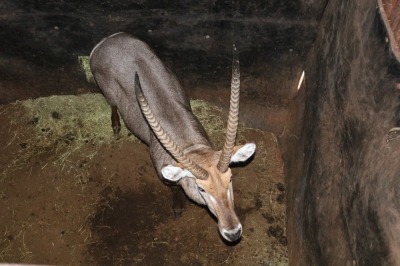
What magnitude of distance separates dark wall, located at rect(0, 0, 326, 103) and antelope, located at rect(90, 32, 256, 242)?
0.35m

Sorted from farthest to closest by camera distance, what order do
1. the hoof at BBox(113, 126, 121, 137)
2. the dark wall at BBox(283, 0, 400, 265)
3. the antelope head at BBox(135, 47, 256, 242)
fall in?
the hoof at BBox(113, 126, 121, 137), the antelope head at BBox(135, 47, 256, 242), the dark wall at BBox(283, 0, 400, 265)

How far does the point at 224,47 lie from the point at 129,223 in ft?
10.8

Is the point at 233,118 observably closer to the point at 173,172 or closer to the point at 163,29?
the point at 173,172

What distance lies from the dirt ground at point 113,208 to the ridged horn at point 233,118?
2.19 meters

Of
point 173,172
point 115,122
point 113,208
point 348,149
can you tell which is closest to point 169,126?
point 173,172

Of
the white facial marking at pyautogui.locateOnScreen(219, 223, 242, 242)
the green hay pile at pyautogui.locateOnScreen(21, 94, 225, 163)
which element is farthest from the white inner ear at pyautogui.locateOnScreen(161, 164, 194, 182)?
the green hay pile at pyautogui.locateOnScreen(21, 94, 225, 163)

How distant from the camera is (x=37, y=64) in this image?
7.93 meters

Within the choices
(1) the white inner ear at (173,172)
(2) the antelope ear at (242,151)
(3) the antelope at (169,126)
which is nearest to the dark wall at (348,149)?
(2) the antelope ear at (242,151)

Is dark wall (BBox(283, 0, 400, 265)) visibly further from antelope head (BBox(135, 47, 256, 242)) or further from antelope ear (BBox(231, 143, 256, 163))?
antelope head (BBox(135, 47, 256, 242))

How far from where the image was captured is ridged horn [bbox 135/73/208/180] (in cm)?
391

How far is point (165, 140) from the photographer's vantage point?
4.42 m

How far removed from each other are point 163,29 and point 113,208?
10.2 ft

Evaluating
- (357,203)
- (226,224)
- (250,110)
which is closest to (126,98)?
(250,110)

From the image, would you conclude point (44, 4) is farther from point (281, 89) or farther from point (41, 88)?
point (281, 89)
